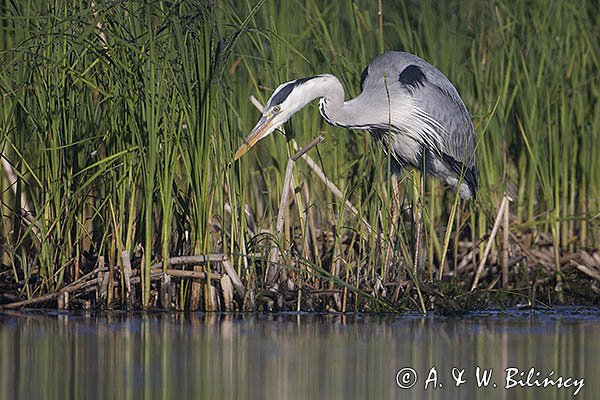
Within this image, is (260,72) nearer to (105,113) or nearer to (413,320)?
(105,113)

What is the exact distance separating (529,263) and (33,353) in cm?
373

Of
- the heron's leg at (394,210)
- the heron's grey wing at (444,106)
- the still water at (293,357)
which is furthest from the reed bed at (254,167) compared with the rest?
the still water at (293,357)

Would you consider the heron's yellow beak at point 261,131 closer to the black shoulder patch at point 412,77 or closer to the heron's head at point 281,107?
the heron's head at point 281,107

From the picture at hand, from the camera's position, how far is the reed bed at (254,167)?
243 inches

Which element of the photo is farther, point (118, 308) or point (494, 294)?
point (494, 294)

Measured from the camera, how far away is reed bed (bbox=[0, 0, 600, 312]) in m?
6.18

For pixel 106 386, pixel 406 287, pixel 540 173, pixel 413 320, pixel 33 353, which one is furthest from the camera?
pixel 540 173

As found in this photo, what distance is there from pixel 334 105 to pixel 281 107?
529mm

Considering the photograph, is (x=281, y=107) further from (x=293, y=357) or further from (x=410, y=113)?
(x=293, y=357)

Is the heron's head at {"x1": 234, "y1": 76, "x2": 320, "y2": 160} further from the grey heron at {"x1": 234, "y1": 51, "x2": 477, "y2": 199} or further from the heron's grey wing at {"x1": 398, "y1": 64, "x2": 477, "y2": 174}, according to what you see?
the heron's grey wing at {"x1": 398, "y1": 64, "x2": 477, "y2": 174}

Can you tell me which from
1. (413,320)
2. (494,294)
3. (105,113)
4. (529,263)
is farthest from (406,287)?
(105,113)

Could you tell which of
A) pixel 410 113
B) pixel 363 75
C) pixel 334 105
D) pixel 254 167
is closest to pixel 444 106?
pixel 410 113

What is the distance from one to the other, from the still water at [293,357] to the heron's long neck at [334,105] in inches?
56.1

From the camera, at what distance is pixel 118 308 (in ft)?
21.0
